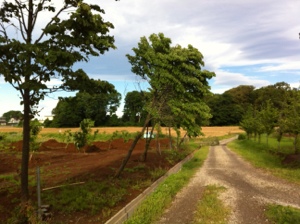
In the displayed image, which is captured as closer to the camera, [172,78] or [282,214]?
[282,214]

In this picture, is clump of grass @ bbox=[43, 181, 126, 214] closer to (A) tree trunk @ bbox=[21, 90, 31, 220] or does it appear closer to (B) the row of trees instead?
(A) tree trunk @ bbox=[21, 90, 31, 220]

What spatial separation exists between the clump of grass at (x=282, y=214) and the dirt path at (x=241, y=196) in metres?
0.21

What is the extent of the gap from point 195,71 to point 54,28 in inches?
446

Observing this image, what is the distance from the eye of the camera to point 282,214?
25.4 feet

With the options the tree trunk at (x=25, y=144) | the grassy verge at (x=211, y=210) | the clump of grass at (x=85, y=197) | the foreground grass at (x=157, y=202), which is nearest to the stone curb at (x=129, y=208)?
the foreground grass at (x=157, y=202)

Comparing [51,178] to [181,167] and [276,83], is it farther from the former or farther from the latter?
[276,83]

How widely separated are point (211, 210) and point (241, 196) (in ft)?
8.05

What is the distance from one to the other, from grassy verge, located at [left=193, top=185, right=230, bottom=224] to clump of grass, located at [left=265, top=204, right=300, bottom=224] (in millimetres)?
1174

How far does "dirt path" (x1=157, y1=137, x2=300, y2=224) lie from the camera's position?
26.9 ft

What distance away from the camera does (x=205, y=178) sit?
48.8 ft

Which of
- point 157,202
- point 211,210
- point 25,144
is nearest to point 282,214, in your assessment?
point 211,210

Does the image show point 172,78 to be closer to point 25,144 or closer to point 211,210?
point 211,210

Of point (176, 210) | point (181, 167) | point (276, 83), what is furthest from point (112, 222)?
point (276, 83)

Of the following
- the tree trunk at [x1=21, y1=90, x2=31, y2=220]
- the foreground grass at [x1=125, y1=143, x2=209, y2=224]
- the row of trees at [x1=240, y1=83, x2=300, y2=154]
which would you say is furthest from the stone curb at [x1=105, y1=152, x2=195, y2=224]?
the row of trees at [x1=240, y1=83, x2=300, y2=154]
